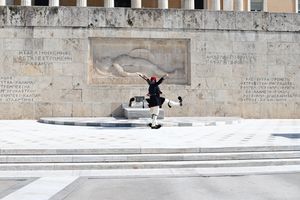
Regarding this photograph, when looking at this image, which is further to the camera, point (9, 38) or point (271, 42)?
point (271, 42)

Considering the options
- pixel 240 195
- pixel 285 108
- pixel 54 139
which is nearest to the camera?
pixel 240 195

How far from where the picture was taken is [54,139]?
12.7 meters

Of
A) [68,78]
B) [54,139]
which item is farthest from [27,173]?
[68,78]

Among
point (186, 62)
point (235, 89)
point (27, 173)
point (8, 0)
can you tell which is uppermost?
point (8, 0)

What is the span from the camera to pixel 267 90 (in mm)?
22516

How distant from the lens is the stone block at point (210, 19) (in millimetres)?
22125

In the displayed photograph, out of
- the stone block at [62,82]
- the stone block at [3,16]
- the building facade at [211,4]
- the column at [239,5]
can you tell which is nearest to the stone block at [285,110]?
the stone block at [62,82]

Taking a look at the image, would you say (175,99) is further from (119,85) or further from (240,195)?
(240,195)

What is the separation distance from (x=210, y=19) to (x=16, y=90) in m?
10.5

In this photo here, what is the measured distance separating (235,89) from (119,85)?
6.09m

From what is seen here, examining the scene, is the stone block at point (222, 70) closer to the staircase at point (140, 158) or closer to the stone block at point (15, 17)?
the stone block at point (15, 17)

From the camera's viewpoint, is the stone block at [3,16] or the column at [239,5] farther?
the column at [239,5]

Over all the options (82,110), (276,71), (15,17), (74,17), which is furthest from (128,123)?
(276,71)

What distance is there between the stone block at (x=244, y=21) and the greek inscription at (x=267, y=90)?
2765 mm
